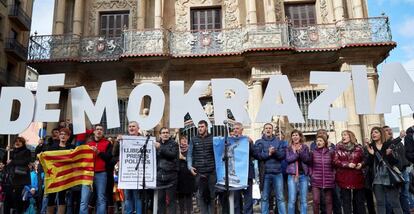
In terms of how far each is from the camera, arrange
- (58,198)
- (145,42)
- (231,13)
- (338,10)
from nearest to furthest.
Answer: (58,198), (145,42), (338,10), (231,13)

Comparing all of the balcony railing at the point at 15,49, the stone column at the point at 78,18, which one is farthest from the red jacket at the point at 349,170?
the balcony railing at the point at 15,49

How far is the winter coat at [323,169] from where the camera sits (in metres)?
6.90

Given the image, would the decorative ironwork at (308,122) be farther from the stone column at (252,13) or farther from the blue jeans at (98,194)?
the blue jeans at (98,194)

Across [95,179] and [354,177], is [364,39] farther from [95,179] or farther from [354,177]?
[95,179]

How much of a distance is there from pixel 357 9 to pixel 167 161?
1292 centimetres

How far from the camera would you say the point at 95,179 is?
6.79 m

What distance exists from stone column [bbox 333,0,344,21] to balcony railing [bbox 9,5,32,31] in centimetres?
2214

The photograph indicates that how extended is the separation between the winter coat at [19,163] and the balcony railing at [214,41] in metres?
8.39

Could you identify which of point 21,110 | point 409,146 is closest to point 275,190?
point 409,146

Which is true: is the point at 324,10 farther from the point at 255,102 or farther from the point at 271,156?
the point at 271,156

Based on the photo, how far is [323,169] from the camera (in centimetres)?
695

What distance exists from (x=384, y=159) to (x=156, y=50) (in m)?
10.8

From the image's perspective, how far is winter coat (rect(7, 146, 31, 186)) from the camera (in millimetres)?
7426

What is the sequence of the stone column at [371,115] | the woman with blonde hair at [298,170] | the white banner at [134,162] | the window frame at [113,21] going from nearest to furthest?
1. the white banner at [134,162]
2. the woman with blonde hair at [298,170]
3. the stone column at [371,115]
4. the window frame at [113,21]
